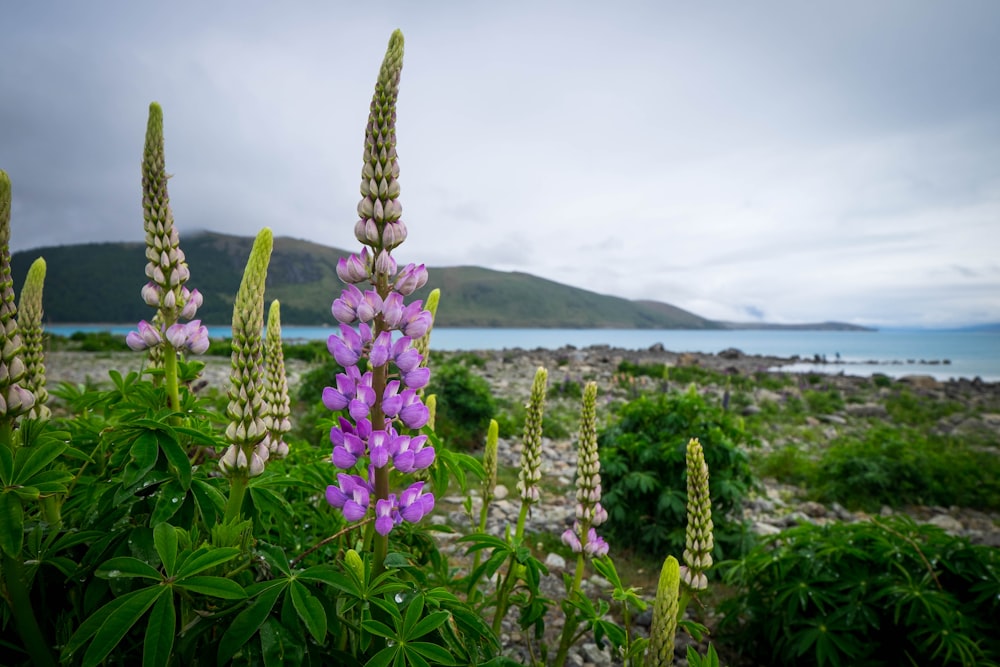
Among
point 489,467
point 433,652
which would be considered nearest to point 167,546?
point 433,652

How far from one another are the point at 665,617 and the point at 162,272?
2.72m

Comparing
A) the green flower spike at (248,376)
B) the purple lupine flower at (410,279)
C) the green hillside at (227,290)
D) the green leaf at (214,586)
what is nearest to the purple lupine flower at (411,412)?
the purple lupine flower at (410,279)

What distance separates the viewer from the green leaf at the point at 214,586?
5.16ft

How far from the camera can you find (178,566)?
1682 mm

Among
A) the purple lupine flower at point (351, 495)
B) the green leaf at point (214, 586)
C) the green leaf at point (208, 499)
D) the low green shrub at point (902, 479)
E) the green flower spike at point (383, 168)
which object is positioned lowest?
the low green shrub at point (902, 479)

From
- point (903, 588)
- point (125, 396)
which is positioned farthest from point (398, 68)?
point (903, 588)

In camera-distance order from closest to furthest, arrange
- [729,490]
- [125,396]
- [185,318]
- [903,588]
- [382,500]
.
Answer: [382,500], [185,318], [125,396], [903,588], [729,490]

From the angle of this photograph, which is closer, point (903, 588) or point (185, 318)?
point (185, 318)

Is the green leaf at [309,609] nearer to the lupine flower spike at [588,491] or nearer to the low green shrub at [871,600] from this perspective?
the lupine flower spike at [588,491]

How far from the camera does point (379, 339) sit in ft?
5.79

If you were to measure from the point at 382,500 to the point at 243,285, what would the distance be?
0.98 metres

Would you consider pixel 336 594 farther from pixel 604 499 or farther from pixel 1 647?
pixel 604 499

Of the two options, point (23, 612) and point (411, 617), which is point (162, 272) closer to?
point (23, 612)

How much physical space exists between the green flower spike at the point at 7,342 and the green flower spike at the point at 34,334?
0.35 ft
